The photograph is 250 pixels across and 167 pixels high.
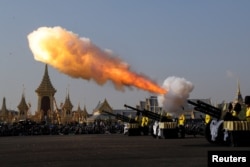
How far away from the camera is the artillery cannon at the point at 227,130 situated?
1984 centimetres

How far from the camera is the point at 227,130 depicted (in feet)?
68.0

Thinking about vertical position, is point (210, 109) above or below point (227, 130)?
above

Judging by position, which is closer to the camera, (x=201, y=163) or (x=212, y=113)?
(x=201, y=163)

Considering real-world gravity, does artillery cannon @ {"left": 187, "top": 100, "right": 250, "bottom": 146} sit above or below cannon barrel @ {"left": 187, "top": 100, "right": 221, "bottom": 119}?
below

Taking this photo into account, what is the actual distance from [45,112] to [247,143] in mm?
69673

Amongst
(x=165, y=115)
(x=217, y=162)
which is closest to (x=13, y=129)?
(x=165, y=115)

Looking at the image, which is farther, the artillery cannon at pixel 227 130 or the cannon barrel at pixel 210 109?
the cannon barrel at pixel 210 109

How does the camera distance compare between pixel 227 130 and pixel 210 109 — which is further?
pixel 210 109

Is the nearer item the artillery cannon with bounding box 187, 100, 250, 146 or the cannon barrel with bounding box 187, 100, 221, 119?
the artillery cannon with bounding box 187, 100, 250, 146

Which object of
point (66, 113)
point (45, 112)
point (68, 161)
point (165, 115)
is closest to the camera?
point (68, 161)

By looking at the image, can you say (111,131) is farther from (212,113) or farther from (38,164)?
(38,164)

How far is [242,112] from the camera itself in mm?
21312

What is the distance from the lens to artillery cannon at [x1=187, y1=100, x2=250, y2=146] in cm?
1984

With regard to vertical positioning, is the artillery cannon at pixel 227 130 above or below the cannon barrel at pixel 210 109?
below
